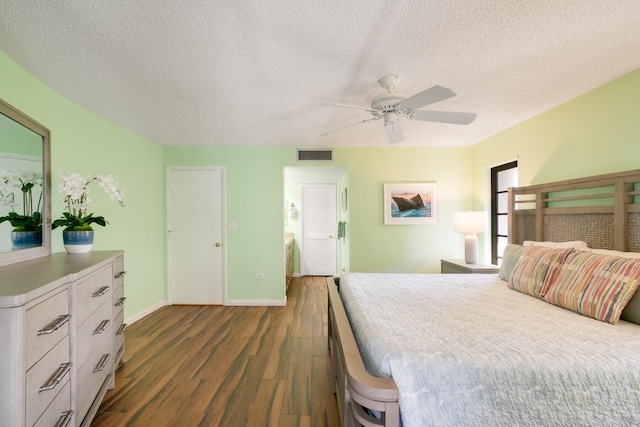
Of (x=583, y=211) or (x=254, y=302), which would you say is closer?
(x=583, y=211)

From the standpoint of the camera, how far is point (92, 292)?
5.14ft

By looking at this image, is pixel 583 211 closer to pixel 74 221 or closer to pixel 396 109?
pixel 396 109

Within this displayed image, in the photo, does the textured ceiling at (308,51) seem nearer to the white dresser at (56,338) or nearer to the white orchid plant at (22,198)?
the white orchid plant at (22,198)

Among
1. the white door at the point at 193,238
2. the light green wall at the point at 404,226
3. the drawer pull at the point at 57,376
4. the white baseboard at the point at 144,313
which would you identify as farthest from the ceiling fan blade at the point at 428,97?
the white baseboard at the point at 144,313

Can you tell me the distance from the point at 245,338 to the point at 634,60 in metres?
3.90

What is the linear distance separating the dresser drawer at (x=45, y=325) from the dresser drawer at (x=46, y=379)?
0.13 feet

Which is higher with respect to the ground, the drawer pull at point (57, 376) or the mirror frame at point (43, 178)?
the mirror frame at point (43, 178)

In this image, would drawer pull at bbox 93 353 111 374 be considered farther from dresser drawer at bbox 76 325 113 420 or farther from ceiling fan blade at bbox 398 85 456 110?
ceiling fan blade at bbox 398 85 456 110

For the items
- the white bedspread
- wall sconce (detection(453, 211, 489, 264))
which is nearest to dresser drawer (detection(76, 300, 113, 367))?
the white bedspread

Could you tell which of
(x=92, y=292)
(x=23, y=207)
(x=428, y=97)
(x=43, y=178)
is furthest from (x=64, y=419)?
(x=428, y=97)

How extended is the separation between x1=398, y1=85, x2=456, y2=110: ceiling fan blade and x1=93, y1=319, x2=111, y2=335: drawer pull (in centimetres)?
248

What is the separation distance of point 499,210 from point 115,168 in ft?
15.8

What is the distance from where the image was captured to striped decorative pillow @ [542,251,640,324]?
141 centimetres

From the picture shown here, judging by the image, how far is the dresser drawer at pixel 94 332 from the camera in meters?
1.42
